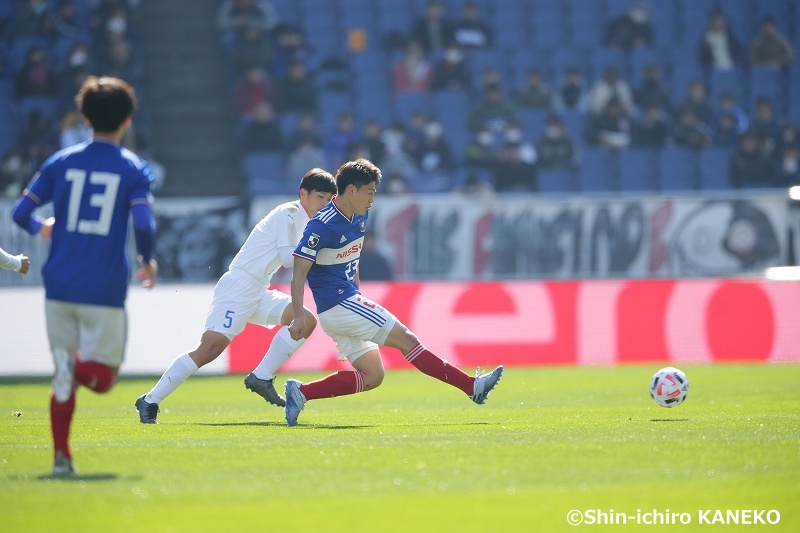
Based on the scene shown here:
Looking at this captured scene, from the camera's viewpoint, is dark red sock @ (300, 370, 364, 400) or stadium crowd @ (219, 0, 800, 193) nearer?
dark red sock @ (300, 370, 364, 400)

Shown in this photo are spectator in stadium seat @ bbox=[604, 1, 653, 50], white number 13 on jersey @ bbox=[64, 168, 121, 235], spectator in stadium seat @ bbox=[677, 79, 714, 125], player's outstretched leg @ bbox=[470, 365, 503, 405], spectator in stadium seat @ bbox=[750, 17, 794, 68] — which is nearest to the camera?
white number 13 on jersey @ bbox=[64, 168, 121, 235]

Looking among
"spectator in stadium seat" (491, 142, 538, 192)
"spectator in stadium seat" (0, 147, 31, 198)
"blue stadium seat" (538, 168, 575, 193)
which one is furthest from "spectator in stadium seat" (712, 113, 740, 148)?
"spectator in stadium seat" (0, 147, 31, 198)

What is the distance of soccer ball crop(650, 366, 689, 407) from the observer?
9.45 meters

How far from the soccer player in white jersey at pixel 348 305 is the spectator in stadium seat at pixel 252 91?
13.2 meters

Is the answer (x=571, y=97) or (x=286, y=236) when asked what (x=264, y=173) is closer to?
(x=571, y=97)

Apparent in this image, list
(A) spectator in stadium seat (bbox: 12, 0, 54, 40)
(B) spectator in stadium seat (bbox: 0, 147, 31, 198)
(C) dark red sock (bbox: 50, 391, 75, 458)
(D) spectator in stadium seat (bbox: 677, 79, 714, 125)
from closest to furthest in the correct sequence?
(C) dark red sock (bbox: 50, 391, 75, 458)
(B) spectator in stadium seat (bbox: 0, 147, 31, 198)
(D) spectator in stadium seat (bbox: 677, 79, 714, 125)
(A) spectator in stadium seat (bbox: 12, 0, 54, 40)

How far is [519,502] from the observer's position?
17.8ft

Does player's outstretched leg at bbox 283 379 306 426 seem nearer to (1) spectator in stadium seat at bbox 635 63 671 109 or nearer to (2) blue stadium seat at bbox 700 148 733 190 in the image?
(2) blue stadium seat at bbox 700 148 733 190

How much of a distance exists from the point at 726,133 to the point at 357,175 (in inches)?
559

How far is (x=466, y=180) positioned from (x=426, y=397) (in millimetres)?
8642

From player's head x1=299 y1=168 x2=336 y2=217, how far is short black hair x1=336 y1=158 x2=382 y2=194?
2.21ft

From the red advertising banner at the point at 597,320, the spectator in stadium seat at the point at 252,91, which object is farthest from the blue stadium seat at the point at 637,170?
the spectator in stadium seat at the point at 252,91

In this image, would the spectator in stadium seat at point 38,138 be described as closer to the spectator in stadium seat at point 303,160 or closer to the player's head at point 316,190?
the spectator in stadium seat at point 303,160

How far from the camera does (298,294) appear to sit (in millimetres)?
8492
